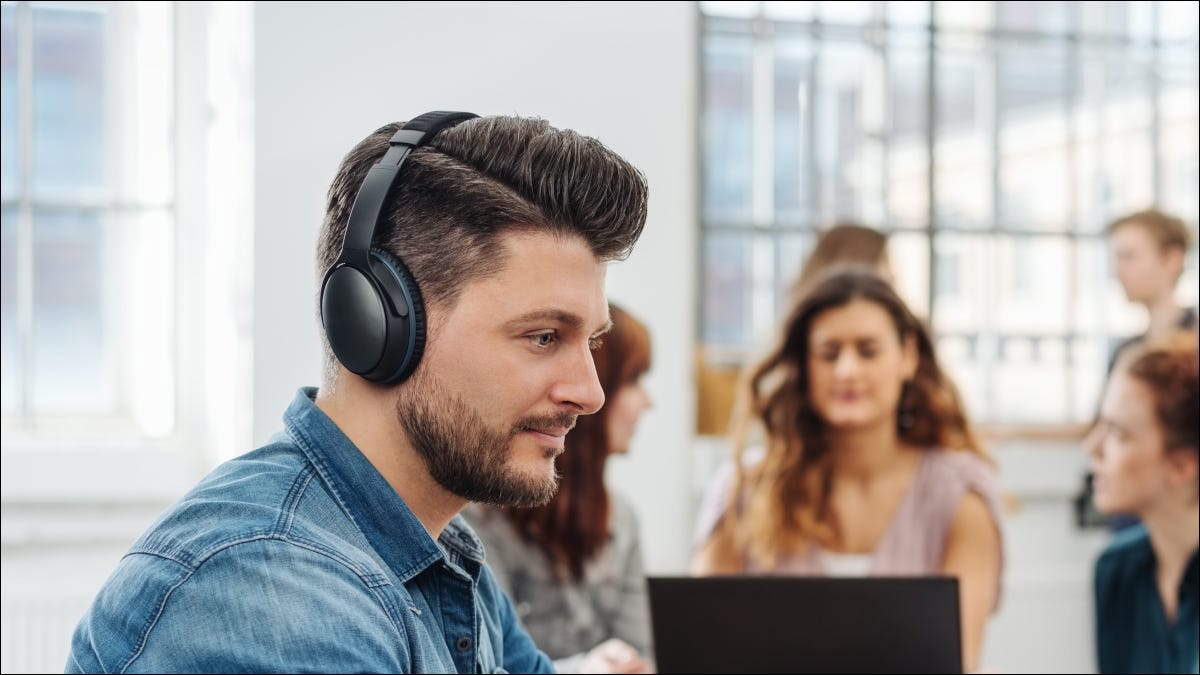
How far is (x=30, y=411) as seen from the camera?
2.88 meters

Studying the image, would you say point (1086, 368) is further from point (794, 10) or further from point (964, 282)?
point (794, 10)

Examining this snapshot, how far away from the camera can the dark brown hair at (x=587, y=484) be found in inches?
75.7

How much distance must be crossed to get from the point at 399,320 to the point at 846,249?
235cm

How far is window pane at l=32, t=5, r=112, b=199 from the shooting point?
2.86 metres

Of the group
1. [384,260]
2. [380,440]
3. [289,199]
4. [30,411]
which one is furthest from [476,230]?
[30,411]

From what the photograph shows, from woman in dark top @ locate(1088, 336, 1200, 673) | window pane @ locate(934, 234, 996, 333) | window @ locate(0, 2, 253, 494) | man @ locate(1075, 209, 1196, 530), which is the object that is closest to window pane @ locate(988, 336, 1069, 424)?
window pane @ locate(934, 234, 996, 333)

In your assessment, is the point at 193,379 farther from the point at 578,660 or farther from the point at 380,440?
the point at 380,440

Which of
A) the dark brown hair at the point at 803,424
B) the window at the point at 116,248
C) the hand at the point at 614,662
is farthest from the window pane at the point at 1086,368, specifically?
the hand at the point at 614,662

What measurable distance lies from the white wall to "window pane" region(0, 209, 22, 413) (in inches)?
→ 30.1

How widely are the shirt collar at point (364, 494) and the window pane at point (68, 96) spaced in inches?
92.3

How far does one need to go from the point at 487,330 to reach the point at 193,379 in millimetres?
2169

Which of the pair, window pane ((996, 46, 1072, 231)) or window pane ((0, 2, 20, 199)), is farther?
window pane ((996, 46, 1072, 231))

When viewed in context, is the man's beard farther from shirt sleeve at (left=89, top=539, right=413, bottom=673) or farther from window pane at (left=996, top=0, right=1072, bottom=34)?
window pane at (left=996, top=0, right=1072, bottom=34)

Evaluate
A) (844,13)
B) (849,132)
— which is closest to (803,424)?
(849,132)
